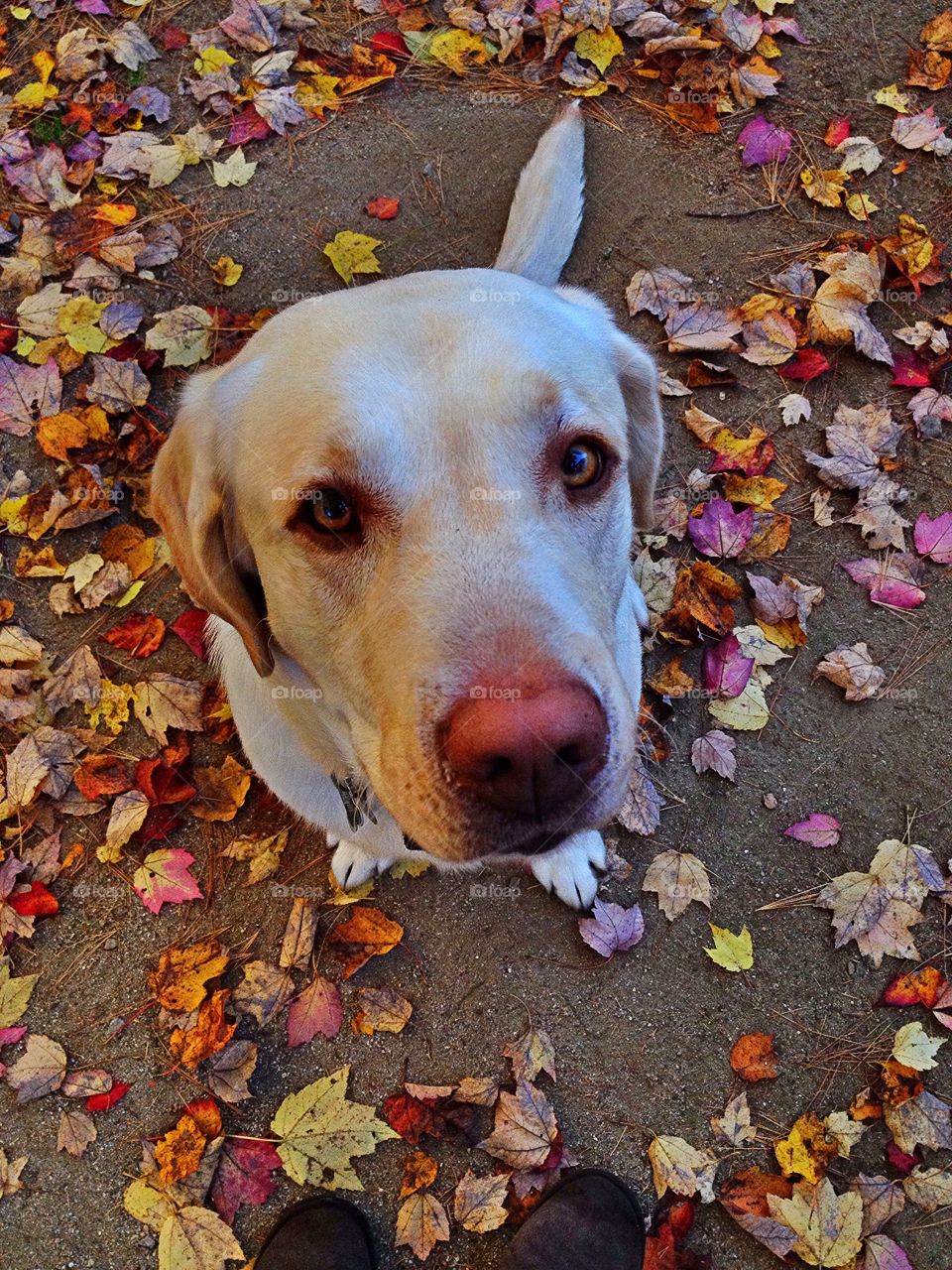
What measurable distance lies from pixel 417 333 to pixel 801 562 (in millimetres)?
2602

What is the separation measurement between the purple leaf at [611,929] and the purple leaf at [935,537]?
2169 millimetres

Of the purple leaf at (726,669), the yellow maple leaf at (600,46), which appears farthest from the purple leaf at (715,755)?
the yellow maple leaf at (600,46)

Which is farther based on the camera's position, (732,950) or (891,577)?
(891,577)

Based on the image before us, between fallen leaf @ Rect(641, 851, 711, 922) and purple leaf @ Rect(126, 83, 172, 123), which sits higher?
purple leaf @ Rect(126, 83, 172, 123)

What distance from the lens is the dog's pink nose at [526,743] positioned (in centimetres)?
173

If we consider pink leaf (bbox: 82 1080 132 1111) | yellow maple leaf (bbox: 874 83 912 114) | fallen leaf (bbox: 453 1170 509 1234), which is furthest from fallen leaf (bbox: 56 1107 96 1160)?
yellow maple leaf (bbox: 874 83 912 114)

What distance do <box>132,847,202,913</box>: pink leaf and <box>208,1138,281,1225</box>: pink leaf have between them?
3.16 ft

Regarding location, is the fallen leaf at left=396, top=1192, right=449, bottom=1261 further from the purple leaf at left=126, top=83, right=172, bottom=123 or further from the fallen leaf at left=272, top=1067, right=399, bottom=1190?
the purple leaf at left=126, top=83, right=172, bottom=123

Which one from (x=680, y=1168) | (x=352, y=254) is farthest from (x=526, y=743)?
(x=352, y=254)

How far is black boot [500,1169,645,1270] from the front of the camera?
10.1 feet

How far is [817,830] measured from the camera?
370 centimetres

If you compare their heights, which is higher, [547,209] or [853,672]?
[547,209]

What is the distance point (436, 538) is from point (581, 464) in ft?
1.59

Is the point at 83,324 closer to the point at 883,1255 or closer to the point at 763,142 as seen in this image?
the point at 763,142
